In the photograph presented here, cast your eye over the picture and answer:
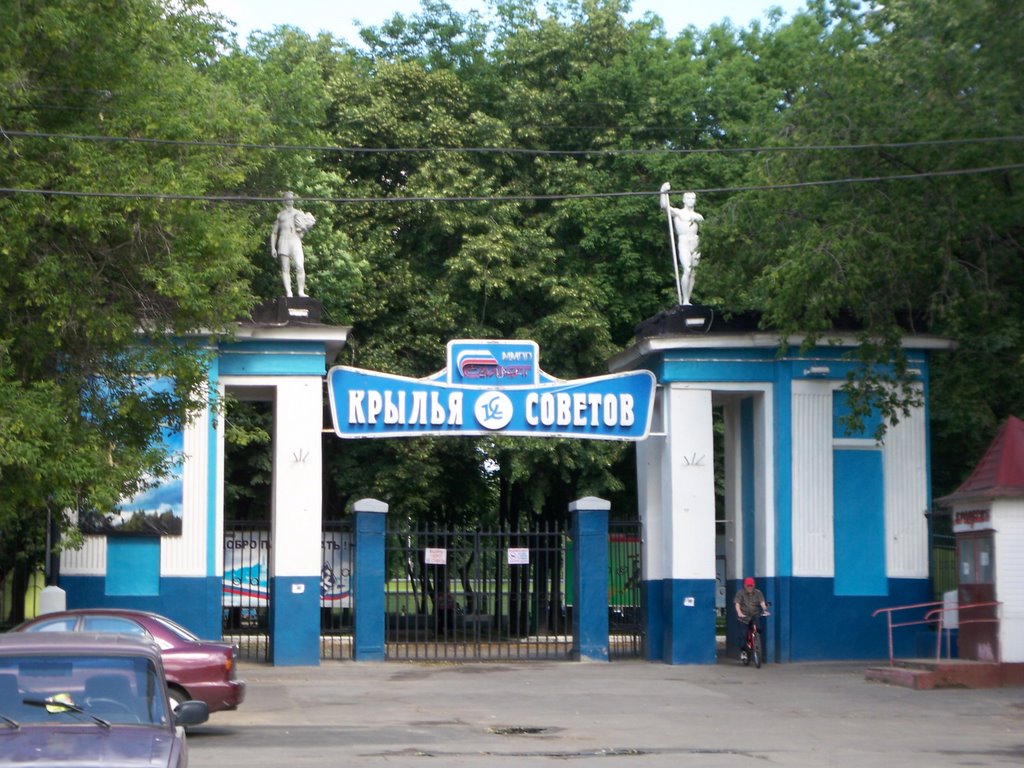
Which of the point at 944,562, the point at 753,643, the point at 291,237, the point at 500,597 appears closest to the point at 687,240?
the point at 291,237

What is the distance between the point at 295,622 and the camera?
2348cm

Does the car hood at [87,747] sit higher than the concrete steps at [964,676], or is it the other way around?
the car hood at [87,747]

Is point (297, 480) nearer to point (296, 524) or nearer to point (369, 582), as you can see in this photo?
point (296, 524)

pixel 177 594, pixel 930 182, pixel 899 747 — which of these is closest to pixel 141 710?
pixel 899 747

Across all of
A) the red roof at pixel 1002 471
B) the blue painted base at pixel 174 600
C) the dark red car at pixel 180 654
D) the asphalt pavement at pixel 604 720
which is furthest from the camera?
the blue painted base at pixel 174 600

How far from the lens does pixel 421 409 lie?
24.3m

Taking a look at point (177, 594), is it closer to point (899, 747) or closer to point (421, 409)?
point (421, 409)

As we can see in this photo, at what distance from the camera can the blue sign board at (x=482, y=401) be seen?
2423 cm

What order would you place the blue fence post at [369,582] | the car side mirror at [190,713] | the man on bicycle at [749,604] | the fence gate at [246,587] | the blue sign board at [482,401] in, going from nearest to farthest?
the car side mirror at [190,713] < the man on bicycle at [749,604] < the blue fence post at [369,582] < the blue sign board at [482,401] < the fence gate at [246,587]

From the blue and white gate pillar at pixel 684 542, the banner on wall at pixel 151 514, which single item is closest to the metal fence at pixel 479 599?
the blue and white gate pillar at pixel 684 542

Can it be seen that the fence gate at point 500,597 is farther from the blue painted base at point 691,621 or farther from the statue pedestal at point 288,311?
the statue pedestal at point 288,311

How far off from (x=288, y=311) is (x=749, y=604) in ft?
30.8

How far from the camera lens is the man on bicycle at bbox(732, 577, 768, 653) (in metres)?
23.6

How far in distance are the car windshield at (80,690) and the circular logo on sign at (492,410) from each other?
1630cm
